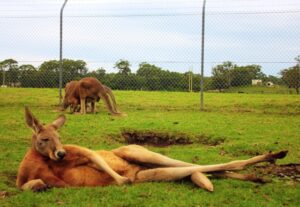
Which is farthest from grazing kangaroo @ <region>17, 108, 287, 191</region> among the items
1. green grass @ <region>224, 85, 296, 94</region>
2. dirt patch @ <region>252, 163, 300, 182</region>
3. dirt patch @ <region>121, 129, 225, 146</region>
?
green grass @ <region>224, 85, 296, 94</region>

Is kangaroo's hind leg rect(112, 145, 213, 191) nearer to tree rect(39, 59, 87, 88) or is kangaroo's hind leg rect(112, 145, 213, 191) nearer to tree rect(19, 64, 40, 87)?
tree rect(39, 59, 87, 88)

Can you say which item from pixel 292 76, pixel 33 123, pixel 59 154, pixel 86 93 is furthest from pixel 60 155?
pixel 292 76

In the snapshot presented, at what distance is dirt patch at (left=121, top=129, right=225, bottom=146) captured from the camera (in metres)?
12.1

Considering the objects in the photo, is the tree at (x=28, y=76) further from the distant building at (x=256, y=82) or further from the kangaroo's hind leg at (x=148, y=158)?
the kangaroo's hind leg at (x=148, y=158)

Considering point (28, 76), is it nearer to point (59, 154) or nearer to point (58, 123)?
point (58, 123)

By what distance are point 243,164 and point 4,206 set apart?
10.1ft

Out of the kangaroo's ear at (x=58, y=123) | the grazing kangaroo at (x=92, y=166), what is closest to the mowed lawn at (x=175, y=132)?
the grazing kangaroo at (x=92, y=166)

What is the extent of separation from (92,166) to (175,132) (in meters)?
6.26

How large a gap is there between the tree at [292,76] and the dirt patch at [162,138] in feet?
22.1

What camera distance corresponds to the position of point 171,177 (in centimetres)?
695

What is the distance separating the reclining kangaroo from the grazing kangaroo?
30.2 feet

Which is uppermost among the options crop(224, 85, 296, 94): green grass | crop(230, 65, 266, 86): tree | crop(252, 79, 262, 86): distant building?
crop(230, 65, 266, 86): tree

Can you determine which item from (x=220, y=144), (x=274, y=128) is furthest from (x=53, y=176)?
(x=274, y=128)

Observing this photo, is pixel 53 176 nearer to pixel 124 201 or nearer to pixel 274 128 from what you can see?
pixel 124 201
